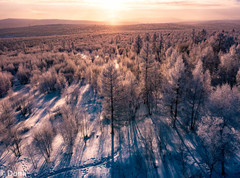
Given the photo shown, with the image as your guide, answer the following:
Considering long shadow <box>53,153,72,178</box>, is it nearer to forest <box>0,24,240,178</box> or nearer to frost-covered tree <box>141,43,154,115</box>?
forest <box>0,24,240,178</box>

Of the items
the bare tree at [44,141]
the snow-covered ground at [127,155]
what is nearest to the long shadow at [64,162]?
the snow-covered ground at [127,155]

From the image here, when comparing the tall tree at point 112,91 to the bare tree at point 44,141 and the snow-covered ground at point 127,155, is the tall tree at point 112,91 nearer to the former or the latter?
the snow-covered ground at point 127,155

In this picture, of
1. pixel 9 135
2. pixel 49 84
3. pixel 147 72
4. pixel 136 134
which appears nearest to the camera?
pixel 9 135

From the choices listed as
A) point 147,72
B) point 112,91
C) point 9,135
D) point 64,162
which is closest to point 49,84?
point 9,135

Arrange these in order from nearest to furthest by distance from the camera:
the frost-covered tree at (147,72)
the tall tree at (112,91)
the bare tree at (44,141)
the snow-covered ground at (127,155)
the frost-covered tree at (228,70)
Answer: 1. the snow-covered ground at (127,155)
2. the bare tree at (44,141)
3. the tall tree at (112,91)
4. the frost-covered tree at (147,72)
5. the frost-covered tree at (228,70)

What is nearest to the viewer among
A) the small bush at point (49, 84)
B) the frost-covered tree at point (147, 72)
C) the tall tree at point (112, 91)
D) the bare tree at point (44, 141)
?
the bare tree at point (44, 141)

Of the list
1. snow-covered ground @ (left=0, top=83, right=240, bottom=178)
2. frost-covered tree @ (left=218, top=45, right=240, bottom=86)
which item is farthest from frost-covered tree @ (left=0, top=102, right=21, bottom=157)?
frost-covered tree @ (left=218, top=45, right=240, bottom=86)

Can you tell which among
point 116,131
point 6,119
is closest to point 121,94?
point 116,131

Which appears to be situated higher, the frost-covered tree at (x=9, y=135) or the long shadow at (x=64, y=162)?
the frost-covered tree at (x=9, y=135)

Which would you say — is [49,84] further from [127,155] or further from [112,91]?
[127,155]

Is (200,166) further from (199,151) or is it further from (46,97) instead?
(46,97)

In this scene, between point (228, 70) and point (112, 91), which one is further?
point (228, 70)

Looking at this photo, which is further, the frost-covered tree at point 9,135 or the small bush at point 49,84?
the small bush at point 49,84
